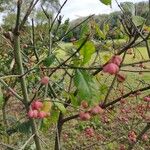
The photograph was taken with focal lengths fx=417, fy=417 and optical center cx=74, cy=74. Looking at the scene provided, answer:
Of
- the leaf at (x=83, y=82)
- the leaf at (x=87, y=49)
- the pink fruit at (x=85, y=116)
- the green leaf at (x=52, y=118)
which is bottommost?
the green leaf at (x=52, y=118)

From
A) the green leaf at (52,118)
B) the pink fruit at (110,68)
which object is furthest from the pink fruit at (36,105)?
the pink fruit at (110,68)

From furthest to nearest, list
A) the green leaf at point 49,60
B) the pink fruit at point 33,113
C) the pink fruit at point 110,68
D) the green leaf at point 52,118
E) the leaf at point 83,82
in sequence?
the green leaf at point 52,118
the pink fruit at point 33,113
the green leaf at point 49,60
the leaf at point 83,82
the pink fruit at point 110,68

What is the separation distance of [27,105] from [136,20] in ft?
2.07

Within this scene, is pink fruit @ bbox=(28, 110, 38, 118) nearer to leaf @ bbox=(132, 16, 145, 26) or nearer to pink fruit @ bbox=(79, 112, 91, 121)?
pink fruit @ bbox=(79, 112, 91, 121)

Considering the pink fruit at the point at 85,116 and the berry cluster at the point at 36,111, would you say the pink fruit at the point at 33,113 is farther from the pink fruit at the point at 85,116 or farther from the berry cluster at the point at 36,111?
the pink fruit at the point at 85,116

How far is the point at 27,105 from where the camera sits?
1.88 metres

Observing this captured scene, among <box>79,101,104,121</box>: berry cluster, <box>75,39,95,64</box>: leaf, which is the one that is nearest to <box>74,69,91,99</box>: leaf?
<box>75,39,95,64</box>: leaf

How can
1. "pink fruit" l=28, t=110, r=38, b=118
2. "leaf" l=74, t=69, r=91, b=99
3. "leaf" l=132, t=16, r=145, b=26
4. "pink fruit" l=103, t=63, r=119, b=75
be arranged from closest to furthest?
"pink fruit" l=103, t=63, r=119, b=75 < "leaf" l=74, t=69, r=91, b=99 < "pink fruit" l=28, t=110, r=38, b=118 < "leaf" l=132, t=16, r=145, b=26

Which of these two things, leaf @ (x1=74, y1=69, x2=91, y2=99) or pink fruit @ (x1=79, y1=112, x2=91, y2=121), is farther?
pink fruit @ (x1=79, y1=112, x2=91, y2=121)

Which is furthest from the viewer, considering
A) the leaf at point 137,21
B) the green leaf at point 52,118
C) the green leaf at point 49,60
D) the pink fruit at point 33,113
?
the green leaf at point 52,118

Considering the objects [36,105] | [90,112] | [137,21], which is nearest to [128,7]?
[137,21]

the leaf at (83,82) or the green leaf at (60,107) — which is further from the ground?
the leaf at (83,82)

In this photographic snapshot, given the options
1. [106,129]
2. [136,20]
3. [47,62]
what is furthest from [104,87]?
[106,129]

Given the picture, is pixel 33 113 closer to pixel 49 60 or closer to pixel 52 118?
pixel 49 60
